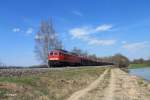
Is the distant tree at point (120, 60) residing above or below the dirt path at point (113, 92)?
above

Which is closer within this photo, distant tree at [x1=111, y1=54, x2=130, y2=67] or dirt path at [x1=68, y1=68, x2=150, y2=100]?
dirt path at [x1=68, y1=68, x2=150, y2=100]

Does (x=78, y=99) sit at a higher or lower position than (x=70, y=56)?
lower

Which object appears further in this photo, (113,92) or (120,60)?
(120,60)

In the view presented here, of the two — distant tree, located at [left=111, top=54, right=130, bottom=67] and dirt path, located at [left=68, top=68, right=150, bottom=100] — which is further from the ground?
distant tree, located at [left=111, top=54, right=130, bottom=67]

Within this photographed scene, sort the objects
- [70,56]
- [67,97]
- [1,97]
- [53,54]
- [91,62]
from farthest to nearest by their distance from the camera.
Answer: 1. [91,62]
2. [70,56]
3. [53,54]
4. [67,97]
5. [1,97]

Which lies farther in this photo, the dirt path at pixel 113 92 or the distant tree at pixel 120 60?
the distant tree at pixel 120 60

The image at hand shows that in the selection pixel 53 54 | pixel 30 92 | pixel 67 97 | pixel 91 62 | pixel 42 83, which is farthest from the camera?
pixel 91 62

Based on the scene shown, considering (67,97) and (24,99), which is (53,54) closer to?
(67,97)

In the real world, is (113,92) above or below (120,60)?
below

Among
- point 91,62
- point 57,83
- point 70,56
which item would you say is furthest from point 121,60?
point 57,83

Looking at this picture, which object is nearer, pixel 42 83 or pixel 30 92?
pixel 30 92

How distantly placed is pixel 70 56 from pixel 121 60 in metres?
123

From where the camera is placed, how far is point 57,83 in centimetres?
2403

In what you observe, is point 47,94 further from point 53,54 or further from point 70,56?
point 70,56
